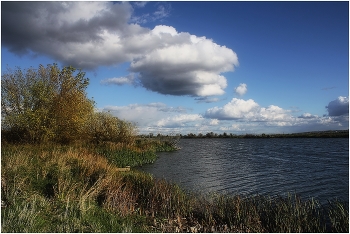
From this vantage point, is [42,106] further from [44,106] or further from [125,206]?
[125,206]

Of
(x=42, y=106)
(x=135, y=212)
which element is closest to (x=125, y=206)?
(x=135, y=212)

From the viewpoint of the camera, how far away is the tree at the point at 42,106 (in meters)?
28.3

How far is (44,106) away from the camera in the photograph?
29.3m

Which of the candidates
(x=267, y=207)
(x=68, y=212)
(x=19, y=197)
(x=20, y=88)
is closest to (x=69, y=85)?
(x=20, y=88)

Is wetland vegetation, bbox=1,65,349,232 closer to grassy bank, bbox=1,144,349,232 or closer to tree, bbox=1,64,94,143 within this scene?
grassy bank, bbox=1,144,349,232

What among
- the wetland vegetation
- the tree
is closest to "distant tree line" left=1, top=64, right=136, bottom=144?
the tree

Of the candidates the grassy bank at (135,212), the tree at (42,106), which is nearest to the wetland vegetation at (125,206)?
the grassy bank at (135,212)

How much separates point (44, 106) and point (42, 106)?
0.23 m

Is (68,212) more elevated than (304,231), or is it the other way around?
(68,212)

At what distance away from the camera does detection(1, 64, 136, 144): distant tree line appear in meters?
28.3

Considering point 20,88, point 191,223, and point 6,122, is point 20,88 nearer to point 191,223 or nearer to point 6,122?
point 6,122

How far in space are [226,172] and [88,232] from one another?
18010 millimetres

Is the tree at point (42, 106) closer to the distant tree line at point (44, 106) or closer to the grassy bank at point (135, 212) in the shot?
the distant tree line at point (44, 106)

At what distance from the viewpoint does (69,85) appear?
30516 mm
